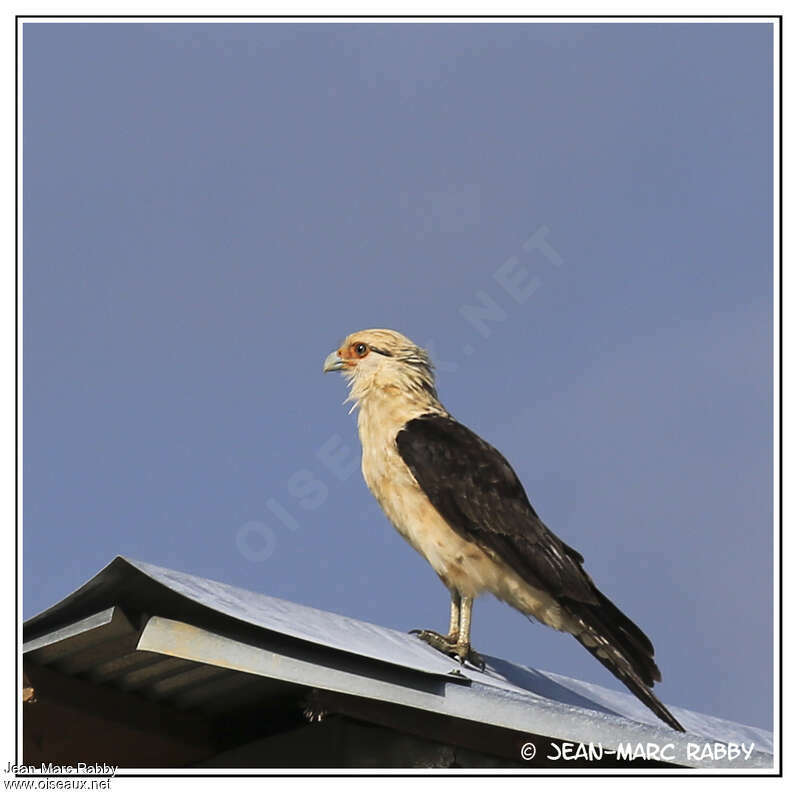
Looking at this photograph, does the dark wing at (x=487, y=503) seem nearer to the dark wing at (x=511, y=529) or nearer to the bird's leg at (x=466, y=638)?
the dark wing at (x=511, y=529)

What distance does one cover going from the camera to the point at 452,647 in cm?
696

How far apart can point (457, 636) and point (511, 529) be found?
64 cm

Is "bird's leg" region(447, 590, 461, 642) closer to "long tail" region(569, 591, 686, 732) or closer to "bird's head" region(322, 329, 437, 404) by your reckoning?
"long tail" region(569, 591, 686, 732)

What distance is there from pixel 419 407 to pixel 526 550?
1.29 metres

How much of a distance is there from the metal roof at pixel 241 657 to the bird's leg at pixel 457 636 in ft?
3.18

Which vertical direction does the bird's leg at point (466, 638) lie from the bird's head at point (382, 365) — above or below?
below

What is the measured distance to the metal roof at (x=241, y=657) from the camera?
5195mm

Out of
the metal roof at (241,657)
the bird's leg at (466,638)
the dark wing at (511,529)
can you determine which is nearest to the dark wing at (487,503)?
the dark wing at (511,529)

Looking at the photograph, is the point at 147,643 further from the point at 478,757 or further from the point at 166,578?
the point at 478,757

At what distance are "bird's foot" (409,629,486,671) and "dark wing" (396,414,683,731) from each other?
1.60 feet
